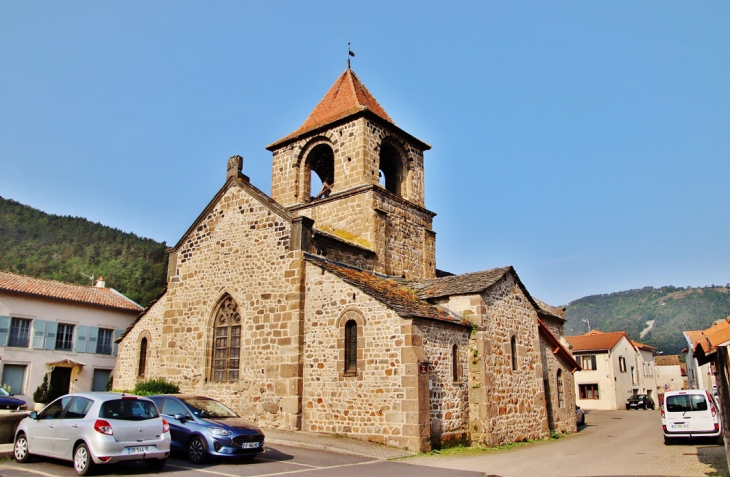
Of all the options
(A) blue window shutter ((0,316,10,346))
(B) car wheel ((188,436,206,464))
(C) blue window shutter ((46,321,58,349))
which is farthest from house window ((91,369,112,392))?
(B) car wheel ((188,436,206,464))

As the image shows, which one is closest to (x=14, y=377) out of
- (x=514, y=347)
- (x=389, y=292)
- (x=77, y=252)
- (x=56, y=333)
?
(x=56, y=333)

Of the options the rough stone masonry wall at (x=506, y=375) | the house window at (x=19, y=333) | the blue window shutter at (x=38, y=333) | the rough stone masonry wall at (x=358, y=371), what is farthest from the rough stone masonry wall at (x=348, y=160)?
the house window at (x=19, y=333)

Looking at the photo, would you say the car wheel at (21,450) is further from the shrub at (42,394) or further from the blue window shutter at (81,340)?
the blue window shutter at (81,340)

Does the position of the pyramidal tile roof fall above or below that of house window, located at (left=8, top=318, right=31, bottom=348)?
above

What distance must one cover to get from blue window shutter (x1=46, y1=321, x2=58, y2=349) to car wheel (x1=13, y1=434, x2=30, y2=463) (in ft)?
69.5

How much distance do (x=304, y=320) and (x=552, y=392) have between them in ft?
36.9

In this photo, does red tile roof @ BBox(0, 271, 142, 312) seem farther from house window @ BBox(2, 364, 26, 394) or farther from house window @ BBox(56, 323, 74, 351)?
house window @ BBox(2, 364, 26, 394)

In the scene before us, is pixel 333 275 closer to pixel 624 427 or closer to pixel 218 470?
pixel 218 470

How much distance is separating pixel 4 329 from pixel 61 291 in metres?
4.05

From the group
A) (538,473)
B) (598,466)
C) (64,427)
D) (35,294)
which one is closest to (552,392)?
(598,466)

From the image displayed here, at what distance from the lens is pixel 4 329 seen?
1092 inches

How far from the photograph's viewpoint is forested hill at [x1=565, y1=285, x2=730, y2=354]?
118 metres

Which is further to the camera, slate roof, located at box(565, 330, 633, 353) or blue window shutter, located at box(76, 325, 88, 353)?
slate roof, located at box(565, 330, 633, 353)

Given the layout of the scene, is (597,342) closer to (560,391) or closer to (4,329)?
(560,391)
